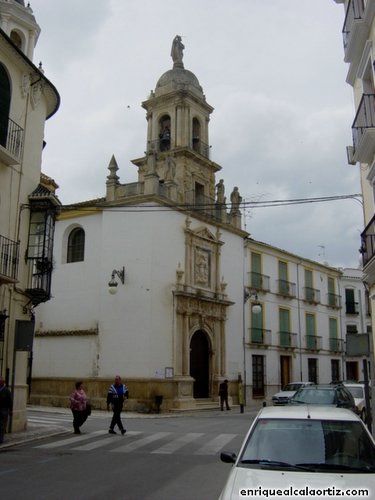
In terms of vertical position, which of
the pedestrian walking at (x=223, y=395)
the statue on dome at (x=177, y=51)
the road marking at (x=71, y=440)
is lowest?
the road marking at (x=71, y=440)

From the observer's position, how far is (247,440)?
224 inches

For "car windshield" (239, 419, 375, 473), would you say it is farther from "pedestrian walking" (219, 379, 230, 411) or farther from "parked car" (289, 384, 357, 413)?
"pedestrian walking" (219, 379, 230, 411)

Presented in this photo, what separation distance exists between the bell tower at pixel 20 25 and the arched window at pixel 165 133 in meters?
15.2

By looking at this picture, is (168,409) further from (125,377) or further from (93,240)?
(93,240)

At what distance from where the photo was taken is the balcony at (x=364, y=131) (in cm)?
1346

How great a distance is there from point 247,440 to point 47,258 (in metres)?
11.0

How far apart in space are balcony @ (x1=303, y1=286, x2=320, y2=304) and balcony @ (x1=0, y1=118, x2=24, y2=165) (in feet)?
88.5

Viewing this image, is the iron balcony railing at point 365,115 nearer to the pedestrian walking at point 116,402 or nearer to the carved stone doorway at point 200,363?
the pedestrian walking at point 116,402

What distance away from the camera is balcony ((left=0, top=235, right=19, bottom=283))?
14.3m

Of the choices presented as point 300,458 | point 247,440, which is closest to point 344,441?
point 300,458

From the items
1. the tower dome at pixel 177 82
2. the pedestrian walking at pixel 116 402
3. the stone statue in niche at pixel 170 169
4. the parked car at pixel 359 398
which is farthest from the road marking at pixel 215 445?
the tower dome at pixel 177 82

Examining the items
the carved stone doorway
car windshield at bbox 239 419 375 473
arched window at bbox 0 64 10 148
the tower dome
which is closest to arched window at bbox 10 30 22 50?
arched window at bbox 0 64 10 148

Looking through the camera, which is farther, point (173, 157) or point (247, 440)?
point (173, 157)

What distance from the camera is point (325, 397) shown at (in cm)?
1589
